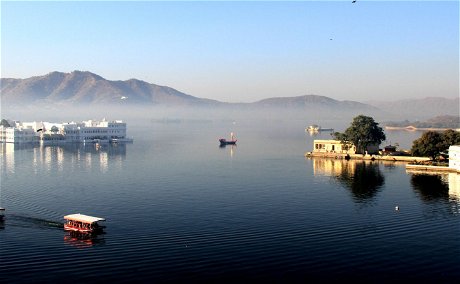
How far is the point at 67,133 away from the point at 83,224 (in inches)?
3814

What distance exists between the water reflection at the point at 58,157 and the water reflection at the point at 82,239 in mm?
34868

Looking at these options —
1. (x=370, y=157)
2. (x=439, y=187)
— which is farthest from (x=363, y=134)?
(x=439, y=187)

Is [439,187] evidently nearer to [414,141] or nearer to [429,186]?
[429,186]

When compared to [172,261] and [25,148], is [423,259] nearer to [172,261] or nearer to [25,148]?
[172,261]

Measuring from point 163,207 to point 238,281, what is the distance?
17.5 m

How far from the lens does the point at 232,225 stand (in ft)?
121

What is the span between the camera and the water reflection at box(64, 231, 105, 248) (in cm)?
3219

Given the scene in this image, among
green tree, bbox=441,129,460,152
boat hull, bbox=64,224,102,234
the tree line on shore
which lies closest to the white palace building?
the tree line on shore

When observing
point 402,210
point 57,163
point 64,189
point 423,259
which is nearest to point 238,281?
Answer: point 423,259

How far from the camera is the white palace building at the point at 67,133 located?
118312 mm

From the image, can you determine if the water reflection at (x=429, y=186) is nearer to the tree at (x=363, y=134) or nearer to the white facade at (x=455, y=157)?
the white facade at (x=455, y=157)

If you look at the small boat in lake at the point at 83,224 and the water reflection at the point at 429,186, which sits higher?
the water reflection at the point at 429,186

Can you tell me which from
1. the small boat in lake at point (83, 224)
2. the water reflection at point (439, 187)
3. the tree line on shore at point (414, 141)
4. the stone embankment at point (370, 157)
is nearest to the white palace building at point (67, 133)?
the stone embankment at point (370, 157)

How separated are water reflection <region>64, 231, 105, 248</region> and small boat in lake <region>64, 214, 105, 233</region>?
30 cm
